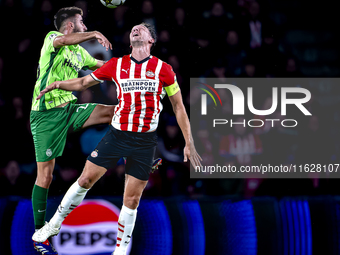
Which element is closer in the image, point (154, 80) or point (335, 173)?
point (154, 80)

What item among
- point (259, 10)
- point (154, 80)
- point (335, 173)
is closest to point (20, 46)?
point (154, 80)

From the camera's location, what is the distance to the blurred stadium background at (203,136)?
10.6 ft

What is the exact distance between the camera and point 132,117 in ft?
8.63

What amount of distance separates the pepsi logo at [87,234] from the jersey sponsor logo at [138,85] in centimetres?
121

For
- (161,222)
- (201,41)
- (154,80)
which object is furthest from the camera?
(201,41)

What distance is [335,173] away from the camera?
3520 millimetres

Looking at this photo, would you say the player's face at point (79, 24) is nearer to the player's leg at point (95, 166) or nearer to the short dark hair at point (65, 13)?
the short dark hair at point (65, 13)

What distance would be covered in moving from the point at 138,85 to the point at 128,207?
36.4 inches

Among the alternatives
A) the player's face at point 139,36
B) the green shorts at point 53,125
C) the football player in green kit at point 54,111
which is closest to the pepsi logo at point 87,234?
the football player in green kit at point 54,111

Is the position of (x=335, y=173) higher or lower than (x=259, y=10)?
lower

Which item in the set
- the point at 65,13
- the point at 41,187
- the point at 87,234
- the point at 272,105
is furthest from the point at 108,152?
the point at 272,105

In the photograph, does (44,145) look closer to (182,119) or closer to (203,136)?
(182,119)

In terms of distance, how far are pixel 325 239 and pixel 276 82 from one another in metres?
1.53

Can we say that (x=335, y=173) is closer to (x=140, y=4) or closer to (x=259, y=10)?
(x=259, y=10)
